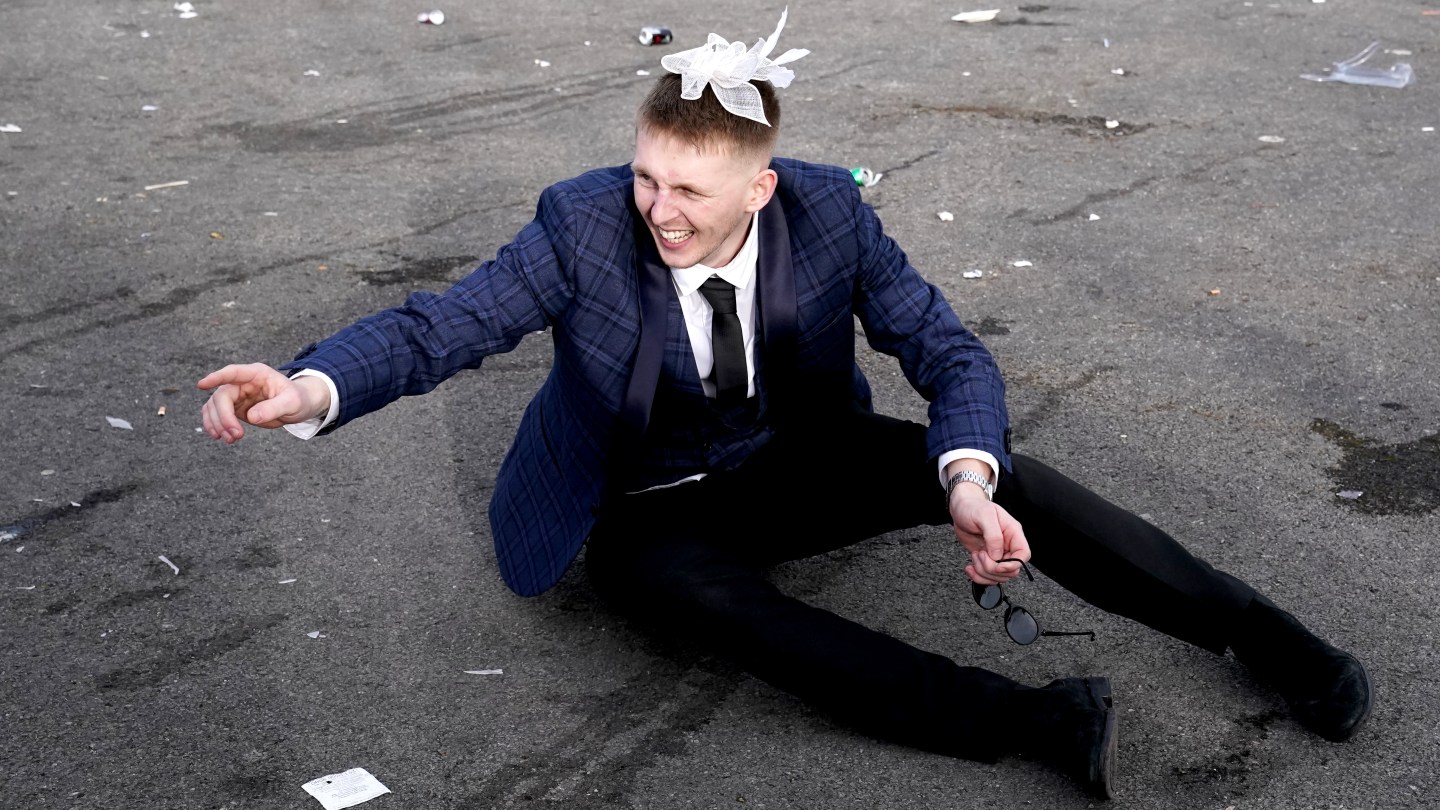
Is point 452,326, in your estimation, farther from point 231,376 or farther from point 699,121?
point 699,121

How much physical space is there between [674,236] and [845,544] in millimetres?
878

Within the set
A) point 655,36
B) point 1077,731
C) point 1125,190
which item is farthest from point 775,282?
point 655,36

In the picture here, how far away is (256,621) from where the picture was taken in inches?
135

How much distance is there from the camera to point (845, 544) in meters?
3.37

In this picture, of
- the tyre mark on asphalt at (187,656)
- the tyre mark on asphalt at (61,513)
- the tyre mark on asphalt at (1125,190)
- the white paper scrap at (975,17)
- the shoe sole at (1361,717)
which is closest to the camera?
the shoe sole at (1361,717)

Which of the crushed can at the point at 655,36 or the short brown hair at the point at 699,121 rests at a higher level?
the short brown hair at the point at 699,121

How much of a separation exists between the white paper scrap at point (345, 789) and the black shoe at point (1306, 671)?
184 centimetres

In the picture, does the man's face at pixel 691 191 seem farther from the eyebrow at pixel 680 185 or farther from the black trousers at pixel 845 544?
the black trousers at pixel 845 544

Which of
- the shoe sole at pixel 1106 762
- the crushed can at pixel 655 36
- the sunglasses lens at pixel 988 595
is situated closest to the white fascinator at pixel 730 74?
the sunglasses lens at pixel 988 595

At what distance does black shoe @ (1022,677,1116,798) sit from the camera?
9.12ft

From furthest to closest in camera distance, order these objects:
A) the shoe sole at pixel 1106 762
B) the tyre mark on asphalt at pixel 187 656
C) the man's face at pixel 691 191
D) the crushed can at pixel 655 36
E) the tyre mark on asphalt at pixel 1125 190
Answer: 1. the crushed can at pixel 655 36
2. the tyre mark on asphalt at pixel 1125 190
3. the tyre mark on asphalt at pixel 187 656
4. the man's face at pixel 691 191
5. the shoe sole at pixel 1106 762

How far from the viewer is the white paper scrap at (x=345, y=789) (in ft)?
9.21

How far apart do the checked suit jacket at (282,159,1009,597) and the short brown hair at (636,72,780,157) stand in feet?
0.72

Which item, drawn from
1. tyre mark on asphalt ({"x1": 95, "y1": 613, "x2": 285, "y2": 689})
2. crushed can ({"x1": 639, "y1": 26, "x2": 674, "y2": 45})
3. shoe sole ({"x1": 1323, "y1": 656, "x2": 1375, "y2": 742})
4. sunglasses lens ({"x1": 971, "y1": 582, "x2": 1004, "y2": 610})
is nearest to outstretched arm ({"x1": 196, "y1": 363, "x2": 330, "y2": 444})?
tyre mark on asphalt ({"x1": 95, "y1": 613, "x2": 285, "y2": 689})
